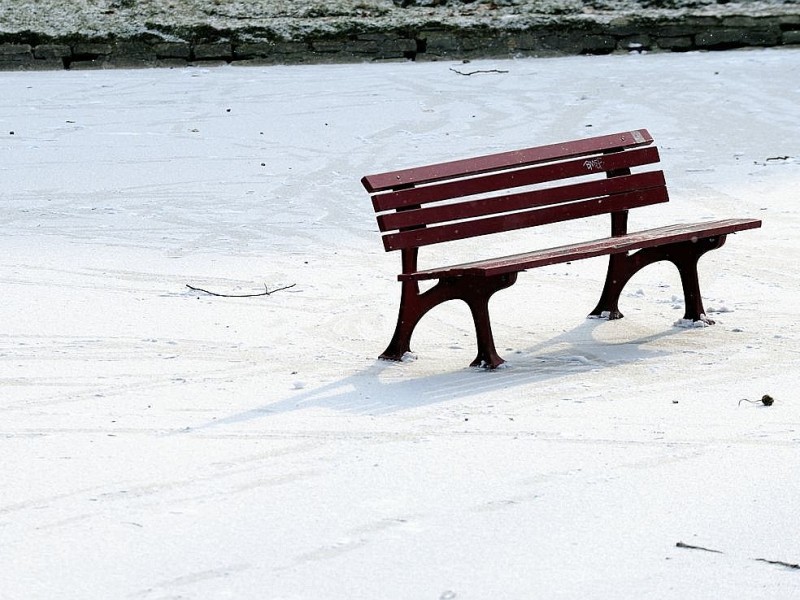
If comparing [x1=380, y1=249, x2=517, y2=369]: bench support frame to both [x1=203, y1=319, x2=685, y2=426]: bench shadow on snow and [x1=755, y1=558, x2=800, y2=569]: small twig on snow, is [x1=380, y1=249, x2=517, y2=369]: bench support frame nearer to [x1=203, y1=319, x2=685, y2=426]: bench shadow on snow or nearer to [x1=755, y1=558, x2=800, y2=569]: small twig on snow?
[x1=203, y1=319, x2=685, y2=426]: bench shadow on snow

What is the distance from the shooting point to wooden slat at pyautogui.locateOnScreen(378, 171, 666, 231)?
4941mm

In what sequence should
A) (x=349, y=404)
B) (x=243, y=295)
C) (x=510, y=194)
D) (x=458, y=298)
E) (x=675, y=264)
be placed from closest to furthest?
(x=349, y=404) → (x=458, y=298) → (x=510, y=194) → (x=675, y=264) → (x=243, y=295)

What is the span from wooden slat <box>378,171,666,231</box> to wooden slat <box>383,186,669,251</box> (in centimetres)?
3

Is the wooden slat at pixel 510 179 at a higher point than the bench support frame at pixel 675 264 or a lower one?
higher

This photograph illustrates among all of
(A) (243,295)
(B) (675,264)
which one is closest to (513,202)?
(B) (675,264)

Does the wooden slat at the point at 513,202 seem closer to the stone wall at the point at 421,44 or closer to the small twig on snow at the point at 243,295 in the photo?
the small twig on snow at the point at 243,295

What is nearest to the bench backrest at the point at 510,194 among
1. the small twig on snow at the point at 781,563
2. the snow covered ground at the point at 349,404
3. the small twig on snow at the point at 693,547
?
the snow covered ground at the point at 349,404

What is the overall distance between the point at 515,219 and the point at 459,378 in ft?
2.96

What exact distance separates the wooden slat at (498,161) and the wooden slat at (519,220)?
0.20m

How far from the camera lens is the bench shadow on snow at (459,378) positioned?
4.38 metres

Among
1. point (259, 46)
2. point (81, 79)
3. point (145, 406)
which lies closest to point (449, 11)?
point (259, 46)

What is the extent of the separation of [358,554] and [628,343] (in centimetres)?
239

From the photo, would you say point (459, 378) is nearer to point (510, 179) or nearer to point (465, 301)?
point (465, 301)

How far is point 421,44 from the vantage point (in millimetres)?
13953
